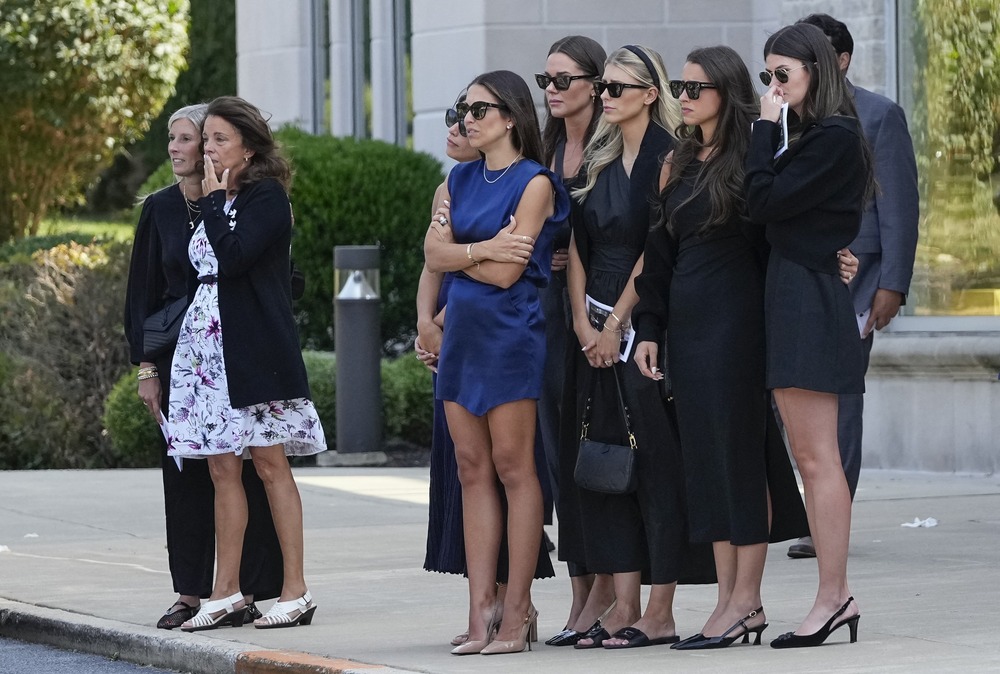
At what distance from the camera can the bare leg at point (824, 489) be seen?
5.73m

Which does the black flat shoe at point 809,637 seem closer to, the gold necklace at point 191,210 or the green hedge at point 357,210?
the gold necklace at point 191,210

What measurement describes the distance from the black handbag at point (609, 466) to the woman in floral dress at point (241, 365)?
3.89ft

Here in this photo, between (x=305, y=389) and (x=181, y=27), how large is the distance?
17.4 metres

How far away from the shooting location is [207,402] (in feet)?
21.3

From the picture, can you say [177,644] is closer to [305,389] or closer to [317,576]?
[305,389]

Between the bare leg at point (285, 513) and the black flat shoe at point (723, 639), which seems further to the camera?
the bare leg at point (285, 513)

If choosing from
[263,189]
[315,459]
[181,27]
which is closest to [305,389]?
[263,189]

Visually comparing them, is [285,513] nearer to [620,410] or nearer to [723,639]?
[620,410]

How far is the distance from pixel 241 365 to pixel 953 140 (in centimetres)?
602

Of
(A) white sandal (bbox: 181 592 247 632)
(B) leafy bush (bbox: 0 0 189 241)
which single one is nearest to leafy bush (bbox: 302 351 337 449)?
(A) white sandal (bbox: 181 592 247 632)

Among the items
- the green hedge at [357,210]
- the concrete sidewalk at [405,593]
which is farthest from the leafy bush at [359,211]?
the concrete sidewalk at [405,593]

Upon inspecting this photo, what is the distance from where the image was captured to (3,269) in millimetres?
15195

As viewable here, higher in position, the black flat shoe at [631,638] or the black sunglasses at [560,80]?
the black sunglasses at [560,80]

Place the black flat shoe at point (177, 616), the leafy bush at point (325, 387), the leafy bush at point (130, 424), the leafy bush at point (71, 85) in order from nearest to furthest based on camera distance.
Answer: the black flat shoe at point (177, 616), the leafy bush at point (130, 424), the leafy bush at point (325, 387), the leafy bush at point (71, 85)
